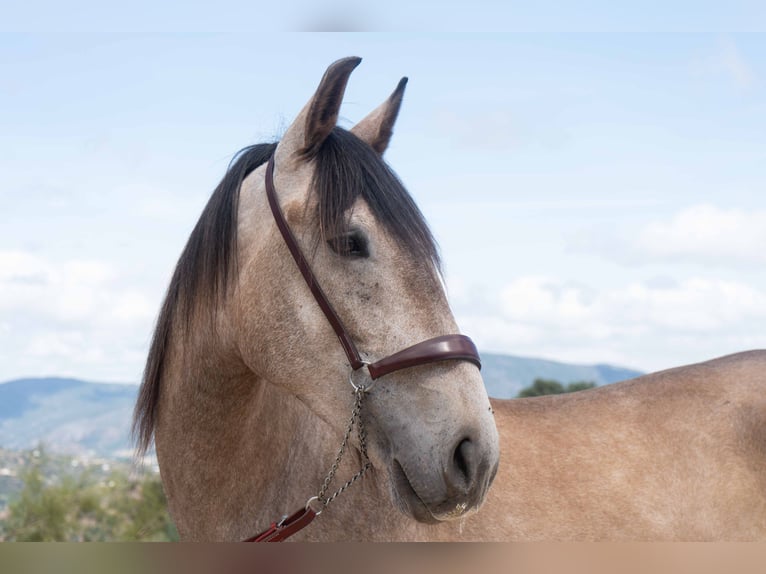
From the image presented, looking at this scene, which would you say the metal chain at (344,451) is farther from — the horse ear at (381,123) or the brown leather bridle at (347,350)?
the horse ear at (381,123)

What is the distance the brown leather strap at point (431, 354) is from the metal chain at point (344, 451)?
0.18m

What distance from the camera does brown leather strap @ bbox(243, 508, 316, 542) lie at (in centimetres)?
332

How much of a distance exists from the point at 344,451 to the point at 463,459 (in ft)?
3.04

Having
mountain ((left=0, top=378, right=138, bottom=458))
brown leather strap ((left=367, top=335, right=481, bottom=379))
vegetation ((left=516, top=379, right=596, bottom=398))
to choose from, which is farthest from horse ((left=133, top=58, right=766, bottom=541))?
mountain ((left=0, top=378, right=138, bottom=458))

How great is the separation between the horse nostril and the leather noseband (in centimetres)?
34

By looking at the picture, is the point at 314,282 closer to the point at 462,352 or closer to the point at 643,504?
the point at 462,352

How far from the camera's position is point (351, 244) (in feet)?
10.1

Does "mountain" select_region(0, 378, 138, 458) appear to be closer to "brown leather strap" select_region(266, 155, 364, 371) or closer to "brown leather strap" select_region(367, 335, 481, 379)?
"brown leather strap" select_region(266, 155, 364, 371)

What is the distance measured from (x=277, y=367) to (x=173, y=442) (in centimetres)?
89

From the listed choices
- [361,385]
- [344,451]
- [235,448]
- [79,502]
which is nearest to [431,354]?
[361,385]

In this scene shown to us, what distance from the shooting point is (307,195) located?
3232mm

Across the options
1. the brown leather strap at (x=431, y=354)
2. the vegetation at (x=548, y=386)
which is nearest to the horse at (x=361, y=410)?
the brown leather strap at (x=431, y=354)

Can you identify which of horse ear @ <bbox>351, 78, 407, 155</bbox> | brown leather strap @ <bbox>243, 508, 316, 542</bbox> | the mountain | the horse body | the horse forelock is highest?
horse ear @ <bbox>351, 78, 407, 155</bbox>

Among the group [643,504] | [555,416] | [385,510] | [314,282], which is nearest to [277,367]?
[314,282]
